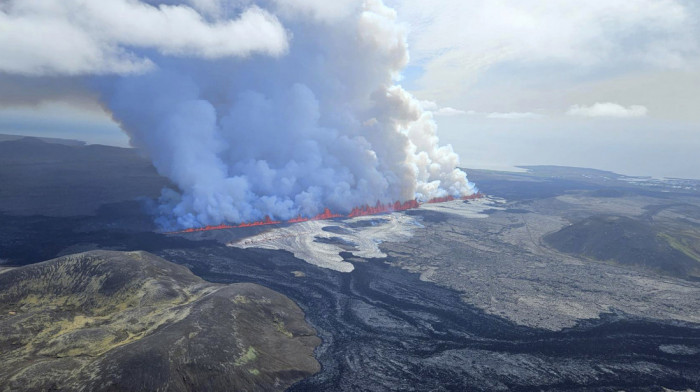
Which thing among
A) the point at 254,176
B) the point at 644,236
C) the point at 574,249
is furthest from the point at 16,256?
the point at 644,236

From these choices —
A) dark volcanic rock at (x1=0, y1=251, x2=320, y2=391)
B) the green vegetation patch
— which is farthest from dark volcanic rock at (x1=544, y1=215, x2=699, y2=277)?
the green vegetation patch

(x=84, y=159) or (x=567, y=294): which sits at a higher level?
(x=84, y=159)

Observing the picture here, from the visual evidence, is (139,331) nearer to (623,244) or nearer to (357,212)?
(357,212)

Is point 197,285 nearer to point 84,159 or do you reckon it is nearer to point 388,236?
point 388,236

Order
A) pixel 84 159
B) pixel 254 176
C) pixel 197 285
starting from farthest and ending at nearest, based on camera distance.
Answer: pixel 84 159 < pixel 254 176 < pixel 197 285

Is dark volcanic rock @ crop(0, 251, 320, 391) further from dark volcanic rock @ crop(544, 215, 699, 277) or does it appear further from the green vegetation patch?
dark volcanic rock @ crop(544, 215, 699, 277)

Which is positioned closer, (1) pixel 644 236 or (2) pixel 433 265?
(2) pixel 433 265

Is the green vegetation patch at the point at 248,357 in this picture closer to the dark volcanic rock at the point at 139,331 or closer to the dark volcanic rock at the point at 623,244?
the dark volcanic rock at the point at 139,331

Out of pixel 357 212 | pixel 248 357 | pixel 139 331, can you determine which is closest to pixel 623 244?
pixel 357 212
